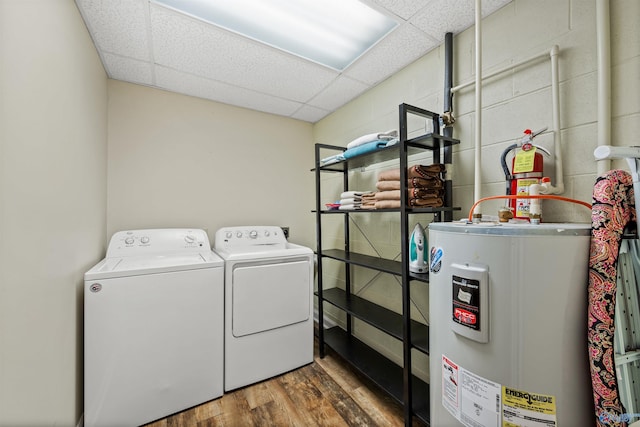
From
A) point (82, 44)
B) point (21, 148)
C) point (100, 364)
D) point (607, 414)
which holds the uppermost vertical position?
point (82, 44)

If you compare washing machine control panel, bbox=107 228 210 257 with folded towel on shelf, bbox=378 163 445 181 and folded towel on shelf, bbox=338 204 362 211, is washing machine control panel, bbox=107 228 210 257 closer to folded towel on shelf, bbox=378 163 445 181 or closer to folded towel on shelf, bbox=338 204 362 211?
folded towel on shelf, bbox=338 204 362 211

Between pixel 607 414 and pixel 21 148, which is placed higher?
pixel 21 148

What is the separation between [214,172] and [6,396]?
6.00 feet

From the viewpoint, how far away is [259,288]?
175cm

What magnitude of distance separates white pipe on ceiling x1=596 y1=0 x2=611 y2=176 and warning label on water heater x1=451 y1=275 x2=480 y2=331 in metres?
0.70

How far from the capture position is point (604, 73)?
3.15ft

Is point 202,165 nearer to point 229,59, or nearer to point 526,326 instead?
point 229,59

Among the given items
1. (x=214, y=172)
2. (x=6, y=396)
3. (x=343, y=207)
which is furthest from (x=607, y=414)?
(x=214, y=172)

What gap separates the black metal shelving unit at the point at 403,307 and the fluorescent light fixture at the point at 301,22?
556 millimetres

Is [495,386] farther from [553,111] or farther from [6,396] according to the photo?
[6,396]

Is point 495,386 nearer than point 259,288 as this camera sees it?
Yes

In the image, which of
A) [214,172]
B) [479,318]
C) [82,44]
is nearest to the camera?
[479,318]

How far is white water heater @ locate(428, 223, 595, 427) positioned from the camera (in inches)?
29.1

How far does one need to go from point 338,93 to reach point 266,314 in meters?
1.87
